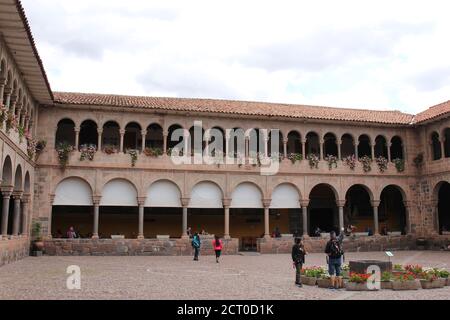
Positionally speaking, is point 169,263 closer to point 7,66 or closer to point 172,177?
point 172,177

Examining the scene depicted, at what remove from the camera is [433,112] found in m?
28.7

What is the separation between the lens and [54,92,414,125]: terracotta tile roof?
2567 centimetres

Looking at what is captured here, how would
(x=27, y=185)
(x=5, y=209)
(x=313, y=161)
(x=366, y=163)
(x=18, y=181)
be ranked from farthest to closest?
(x=366, y=163)
(x=313, y=161)
(x=27, y=185)
(x=18, y=181)
(x=5, y=209)

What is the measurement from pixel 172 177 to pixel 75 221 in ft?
22.2

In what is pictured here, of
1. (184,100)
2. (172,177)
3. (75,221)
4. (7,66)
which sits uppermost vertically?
(184,100)

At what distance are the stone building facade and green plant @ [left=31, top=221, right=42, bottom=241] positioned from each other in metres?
0.26

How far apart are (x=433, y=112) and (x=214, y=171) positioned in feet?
44.1

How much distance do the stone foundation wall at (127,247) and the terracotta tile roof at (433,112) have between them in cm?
1300

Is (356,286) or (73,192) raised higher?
(73,192)

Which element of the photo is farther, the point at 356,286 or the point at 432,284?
the point at 432,284

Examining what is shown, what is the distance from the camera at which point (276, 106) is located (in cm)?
3005

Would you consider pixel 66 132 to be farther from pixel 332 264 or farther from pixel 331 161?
pixel 332 264

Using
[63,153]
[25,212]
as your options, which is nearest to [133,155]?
[63,153]

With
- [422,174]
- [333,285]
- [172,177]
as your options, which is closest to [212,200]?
[172,177]
